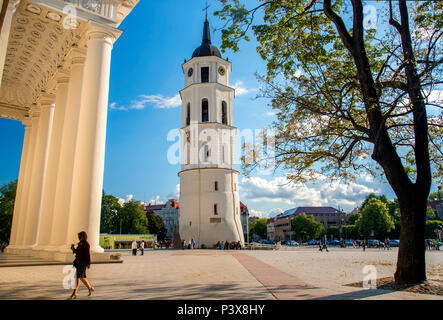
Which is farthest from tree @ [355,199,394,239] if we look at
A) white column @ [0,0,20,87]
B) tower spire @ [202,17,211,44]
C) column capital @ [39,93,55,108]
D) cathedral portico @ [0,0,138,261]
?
white column @ [0,0,20,87]

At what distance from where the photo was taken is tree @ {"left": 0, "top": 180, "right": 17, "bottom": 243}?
4453 cm

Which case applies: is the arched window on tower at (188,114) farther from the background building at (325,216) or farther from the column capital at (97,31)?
the background building at (325,216)

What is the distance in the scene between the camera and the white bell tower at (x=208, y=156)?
40.7 m

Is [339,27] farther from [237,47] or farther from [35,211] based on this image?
[35,211]

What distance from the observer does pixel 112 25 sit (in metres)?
13.9

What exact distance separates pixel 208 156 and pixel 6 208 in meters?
31.3

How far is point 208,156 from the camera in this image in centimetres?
4297

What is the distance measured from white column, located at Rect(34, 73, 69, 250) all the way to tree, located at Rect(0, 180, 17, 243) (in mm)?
35696

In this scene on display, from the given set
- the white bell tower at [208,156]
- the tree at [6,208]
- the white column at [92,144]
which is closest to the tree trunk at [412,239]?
the white column at [92,144]

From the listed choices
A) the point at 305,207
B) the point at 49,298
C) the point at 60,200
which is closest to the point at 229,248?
the point at 60,200

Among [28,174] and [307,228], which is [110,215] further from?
[307,228]

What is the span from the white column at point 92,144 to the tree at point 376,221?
→ 64.7 metres

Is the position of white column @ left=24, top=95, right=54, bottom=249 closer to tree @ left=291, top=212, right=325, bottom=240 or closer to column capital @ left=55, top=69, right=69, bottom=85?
column capital @ left=55, top=69, right=69, bottom=85

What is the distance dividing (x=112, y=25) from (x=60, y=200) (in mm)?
8415
